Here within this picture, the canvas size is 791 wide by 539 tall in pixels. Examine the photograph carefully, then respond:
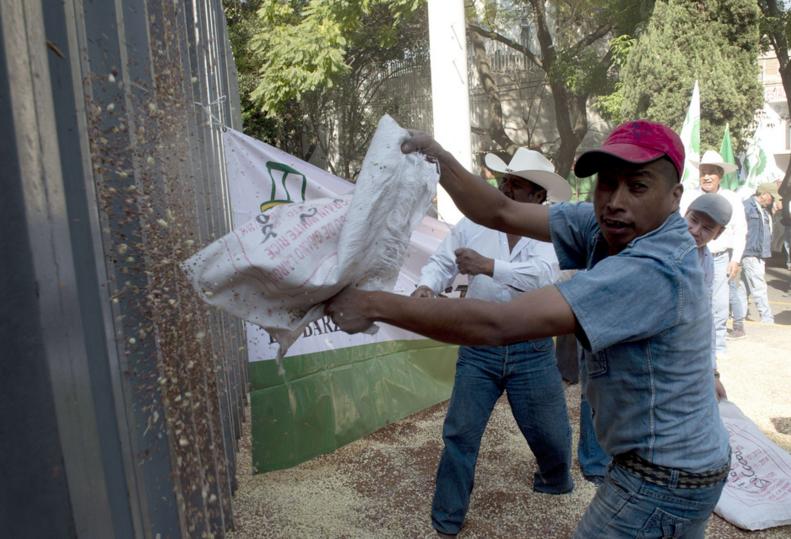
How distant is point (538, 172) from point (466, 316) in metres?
2.19

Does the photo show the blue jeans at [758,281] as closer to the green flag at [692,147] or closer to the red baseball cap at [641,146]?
the green flag at [692,147]

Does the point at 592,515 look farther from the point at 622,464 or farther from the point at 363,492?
the point at 363,492

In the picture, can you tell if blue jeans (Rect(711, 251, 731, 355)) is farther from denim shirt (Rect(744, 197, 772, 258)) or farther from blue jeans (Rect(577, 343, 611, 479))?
Result: blue jeans (Rect(577, 343, 611, 479))

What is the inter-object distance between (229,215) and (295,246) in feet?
10.7

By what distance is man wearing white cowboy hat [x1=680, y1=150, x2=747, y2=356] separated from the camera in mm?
6590

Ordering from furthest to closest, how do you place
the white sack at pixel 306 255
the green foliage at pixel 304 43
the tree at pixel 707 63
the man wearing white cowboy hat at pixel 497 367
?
1. the green foliage at pixel 304 43
2. the tree at pixel 707 63
3. the man wearing white cowboy hat at pixel 497 367
4. the white sack at pixel 306 255

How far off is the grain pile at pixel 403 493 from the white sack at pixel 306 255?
2256 mm

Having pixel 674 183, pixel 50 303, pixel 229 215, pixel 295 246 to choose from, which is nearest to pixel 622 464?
pixel 674 183

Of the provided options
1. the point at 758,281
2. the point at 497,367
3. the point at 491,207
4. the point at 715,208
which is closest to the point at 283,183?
the point at 497,367

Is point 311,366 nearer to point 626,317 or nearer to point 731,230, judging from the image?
point 626,317

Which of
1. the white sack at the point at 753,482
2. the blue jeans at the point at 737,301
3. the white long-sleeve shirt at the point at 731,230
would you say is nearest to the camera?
the white sack at the point at 753,482

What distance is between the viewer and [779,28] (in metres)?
14.4

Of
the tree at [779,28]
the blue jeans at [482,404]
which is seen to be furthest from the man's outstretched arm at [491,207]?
the tree at [779,28]

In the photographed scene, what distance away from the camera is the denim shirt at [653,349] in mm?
1830
